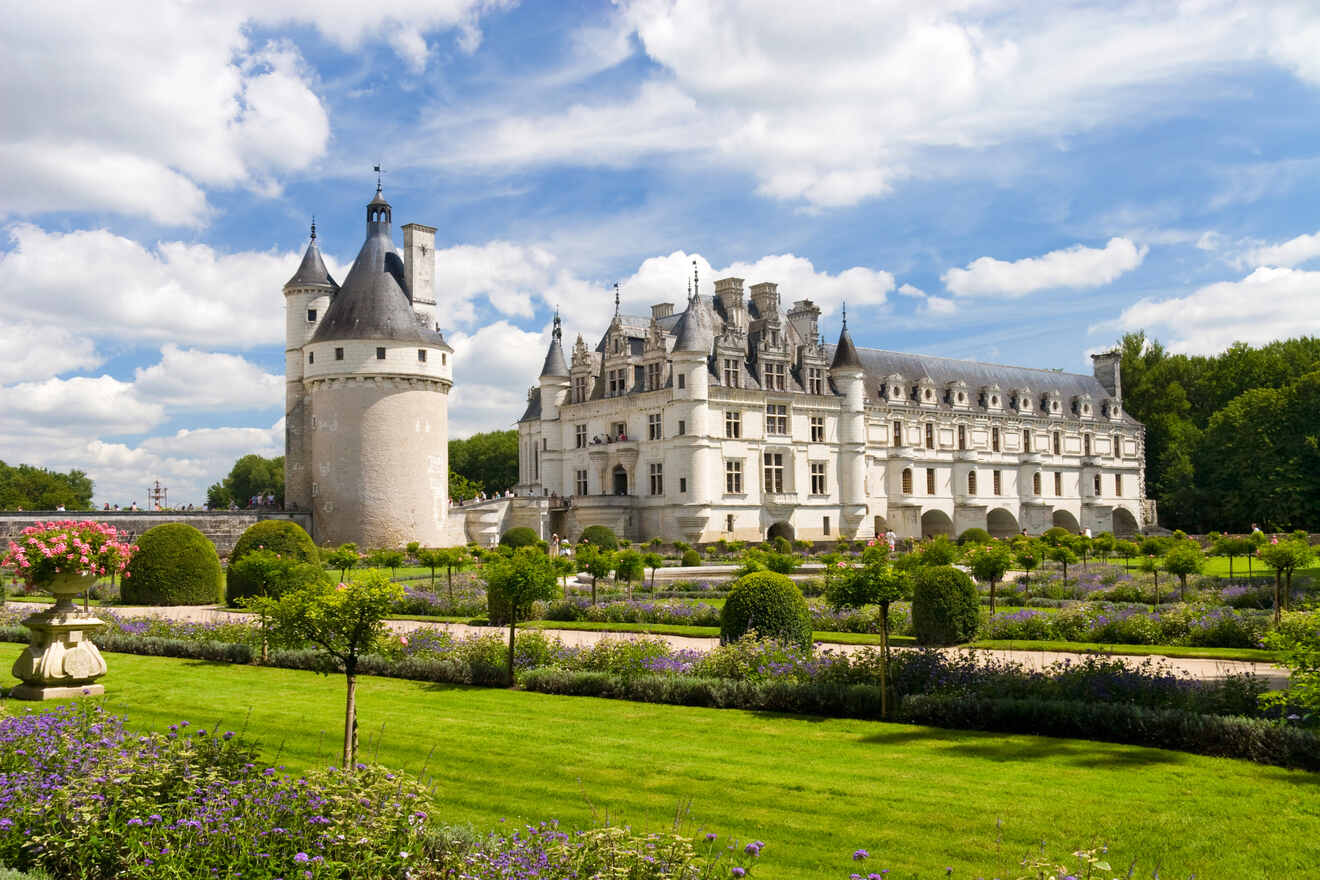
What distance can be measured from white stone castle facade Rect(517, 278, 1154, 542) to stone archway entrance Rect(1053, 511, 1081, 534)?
0.52m

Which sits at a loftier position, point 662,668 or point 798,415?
point 798,415

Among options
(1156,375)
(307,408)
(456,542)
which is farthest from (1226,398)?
(307,408)

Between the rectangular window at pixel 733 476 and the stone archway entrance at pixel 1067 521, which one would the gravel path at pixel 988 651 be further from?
the stone archway entrance at pixel 1067 521

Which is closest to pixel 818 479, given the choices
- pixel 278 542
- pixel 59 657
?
pixel 278 542

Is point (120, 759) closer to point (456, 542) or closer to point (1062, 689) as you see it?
point (1062, 689)

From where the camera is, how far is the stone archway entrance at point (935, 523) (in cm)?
5267

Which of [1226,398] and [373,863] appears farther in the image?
[1226,398]

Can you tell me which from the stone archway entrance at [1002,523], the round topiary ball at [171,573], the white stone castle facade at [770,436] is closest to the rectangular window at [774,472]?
the white stone castle facade at [770,436]

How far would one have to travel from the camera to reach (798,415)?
4556 cm

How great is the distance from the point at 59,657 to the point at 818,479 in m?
37.5

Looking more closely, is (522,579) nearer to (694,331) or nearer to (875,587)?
(875,587)

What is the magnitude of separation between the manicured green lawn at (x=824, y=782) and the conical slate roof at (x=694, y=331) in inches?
1196

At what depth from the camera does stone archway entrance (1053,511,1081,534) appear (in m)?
58.5

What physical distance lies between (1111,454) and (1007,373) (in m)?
8.26
